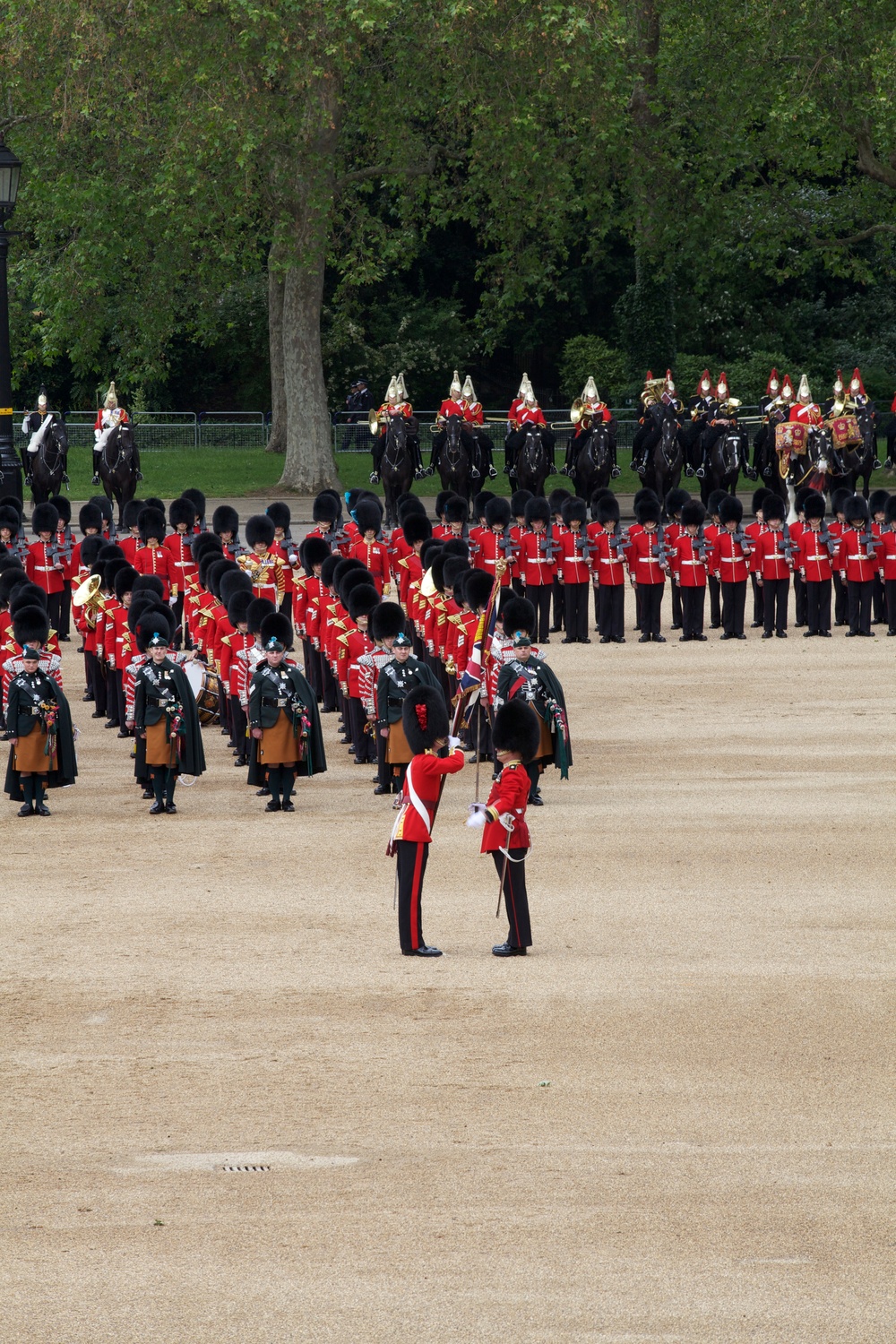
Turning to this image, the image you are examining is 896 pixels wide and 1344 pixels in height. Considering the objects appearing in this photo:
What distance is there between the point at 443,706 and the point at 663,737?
4.93 m

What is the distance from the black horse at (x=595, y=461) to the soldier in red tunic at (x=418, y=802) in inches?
647

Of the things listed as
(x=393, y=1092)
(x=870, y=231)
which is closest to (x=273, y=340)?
(x=870, y=231)

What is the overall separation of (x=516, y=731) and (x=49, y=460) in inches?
693

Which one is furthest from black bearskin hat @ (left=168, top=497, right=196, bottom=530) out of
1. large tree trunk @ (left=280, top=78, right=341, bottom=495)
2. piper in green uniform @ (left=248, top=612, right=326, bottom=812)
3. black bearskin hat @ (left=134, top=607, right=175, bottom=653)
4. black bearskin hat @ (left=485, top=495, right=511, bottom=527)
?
large tree trunk @ (left=280, top=78, right=341, bottom=495)

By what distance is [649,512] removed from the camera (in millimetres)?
18969

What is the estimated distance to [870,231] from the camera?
105 feet

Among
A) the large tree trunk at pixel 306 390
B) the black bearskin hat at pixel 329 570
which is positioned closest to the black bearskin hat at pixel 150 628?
the black bearskin hat at pixel 329 570

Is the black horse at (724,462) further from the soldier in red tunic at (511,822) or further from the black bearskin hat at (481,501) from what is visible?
the soldier in red tunic at (511,822)

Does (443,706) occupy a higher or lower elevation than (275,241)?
lower

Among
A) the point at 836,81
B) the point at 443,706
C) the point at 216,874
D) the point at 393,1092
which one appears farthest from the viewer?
the point at 836,81

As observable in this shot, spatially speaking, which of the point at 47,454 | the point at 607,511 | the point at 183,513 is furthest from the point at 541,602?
the point at 47,454

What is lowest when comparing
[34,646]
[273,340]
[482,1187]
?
[482,1187]

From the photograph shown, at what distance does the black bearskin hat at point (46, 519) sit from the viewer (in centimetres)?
1842

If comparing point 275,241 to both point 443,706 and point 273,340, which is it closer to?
point 273,340
